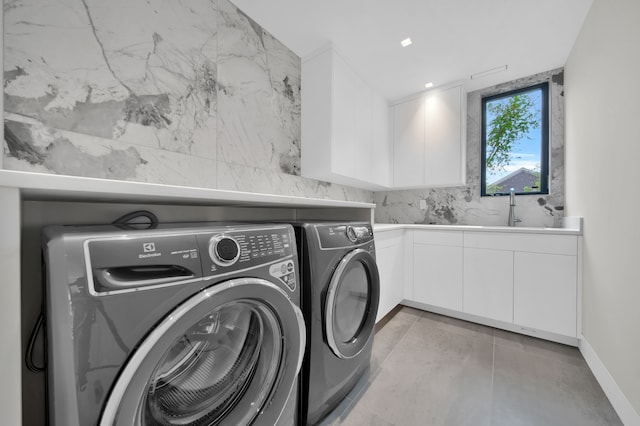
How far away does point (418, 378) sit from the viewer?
1403 mm

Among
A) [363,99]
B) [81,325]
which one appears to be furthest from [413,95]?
[81,325]

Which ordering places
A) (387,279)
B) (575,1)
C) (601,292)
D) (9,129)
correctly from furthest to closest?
1. (387,279)
2. (575,1)
3. (601,292)
4. (9,129)

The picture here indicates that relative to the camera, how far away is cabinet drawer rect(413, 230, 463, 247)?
2.16 m

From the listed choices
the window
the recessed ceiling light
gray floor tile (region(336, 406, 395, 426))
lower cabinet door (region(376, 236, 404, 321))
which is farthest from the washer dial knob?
the recessed ceiling light

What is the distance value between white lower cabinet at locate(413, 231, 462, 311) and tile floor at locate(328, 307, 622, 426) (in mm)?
341

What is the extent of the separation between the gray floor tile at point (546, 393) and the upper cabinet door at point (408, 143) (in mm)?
1785

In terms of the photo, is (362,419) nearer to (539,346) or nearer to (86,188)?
(86,188)

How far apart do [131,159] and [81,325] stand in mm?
1036

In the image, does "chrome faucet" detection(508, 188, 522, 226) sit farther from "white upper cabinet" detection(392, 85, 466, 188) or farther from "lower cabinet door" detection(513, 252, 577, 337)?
"lower cabinet door" detection(513, 252, 577, 337)

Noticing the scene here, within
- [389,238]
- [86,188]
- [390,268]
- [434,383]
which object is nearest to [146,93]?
[86,188]

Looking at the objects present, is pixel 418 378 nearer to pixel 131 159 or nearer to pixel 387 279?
pixel 387 279

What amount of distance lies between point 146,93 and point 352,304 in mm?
1547

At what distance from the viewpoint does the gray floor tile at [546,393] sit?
113cm

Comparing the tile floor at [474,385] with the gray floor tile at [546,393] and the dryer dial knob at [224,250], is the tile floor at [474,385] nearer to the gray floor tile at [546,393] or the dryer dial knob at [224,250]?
the gray floor tile at [546,393]
